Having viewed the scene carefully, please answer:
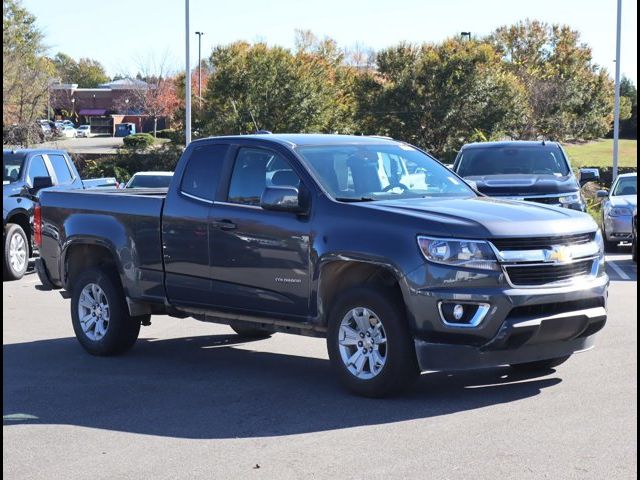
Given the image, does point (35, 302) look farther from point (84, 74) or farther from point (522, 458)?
point (84, 74)

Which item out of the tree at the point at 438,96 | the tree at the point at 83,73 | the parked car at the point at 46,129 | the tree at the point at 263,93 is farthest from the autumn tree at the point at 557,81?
the tree at the point at 83,73

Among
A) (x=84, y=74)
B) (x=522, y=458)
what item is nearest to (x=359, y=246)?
(x=522, y=458)

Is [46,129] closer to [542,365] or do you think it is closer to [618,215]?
[618,215]

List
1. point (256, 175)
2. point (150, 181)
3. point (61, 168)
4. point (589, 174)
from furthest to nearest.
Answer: point (150, 181)
point (61, 168)
point (589, 174)
point (256, 175)

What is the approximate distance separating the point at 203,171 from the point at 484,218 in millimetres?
2763

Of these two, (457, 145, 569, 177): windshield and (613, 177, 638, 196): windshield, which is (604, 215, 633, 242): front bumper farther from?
(457, 145, 569, 177): windshield

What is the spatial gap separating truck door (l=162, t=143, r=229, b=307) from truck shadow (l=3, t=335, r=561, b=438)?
70 centimetres

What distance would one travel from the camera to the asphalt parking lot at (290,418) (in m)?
6.08

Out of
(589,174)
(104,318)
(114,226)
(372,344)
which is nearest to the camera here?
(372,344)

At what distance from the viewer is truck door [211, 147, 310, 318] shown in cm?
832

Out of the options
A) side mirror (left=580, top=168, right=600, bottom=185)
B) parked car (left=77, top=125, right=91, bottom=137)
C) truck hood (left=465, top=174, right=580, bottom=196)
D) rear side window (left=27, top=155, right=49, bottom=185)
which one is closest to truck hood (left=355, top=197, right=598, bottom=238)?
truck hood (left=465, top=174, right=580, bottom=196)

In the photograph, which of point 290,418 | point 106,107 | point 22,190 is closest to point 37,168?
point 22,190

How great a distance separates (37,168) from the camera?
1738 cm

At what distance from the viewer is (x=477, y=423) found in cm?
702
